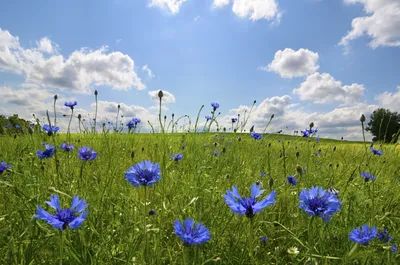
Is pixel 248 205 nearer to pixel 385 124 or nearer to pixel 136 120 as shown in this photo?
pixel 136 120

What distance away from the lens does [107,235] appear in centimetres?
175

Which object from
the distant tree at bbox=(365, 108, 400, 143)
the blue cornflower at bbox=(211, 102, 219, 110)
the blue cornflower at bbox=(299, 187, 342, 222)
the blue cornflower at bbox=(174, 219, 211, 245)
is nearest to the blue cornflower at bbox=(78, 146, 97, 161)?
the blue cornflower at bbox=(174, 219, 211, 245)

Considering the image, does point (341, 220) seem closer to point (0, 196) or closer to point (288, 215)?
point (288, 215)

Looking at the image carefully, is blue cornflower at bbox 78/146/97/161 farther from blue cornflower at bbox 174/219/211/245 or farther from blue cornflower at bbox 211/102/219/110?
blue cornflower at bbox 211/102/219/110

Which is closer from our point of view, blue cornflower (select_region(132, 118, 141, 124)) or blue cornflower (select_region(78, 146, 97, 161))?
blue cornflower (select_region(78, 146, 97, 161))

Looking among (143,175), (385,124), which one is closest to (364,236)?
(143,175)

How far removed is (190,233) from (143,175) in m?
0.35

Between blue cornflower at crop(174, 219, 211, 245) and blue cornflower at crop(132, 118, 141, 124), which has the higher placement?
blue cornflower at crop(132, 118, 141, 124)

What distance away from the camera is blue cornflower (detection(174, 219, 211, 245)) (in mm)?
1073

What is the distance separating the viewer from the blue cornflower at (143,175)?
1317 mm

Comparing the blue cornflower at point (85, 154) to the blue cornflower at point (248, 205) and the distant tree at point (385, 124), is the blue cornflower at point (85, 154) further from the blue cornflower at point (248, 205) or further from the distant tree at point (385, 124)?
the distant tree at point (385, 124)

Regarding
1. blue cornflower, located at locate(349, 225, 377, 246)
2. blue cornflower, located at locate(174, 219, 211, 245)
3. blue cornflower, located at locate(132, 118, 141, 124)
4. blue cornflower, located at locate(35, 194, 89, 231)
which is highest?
blue cornflower, located at locate(132, 118, 141, 124)

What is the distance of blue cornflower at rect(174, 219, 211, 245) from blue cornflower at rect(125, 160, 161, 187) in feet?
0.87

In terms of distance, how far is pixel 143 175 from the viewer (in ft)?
4.39
